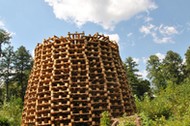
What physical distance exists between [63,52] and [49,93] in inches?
97.2

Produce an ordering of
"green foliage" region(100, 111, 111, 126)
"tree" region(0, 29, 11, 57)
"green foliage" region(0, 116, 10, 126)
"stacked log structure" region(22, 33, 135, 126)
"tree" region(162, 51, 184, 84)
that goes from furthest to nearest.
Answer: "tree" region(162, 51, 184, 84) → "tree" region(0, 29, 11, 57) → "green foliage" region(0, 116, 10, 126) → "stacked log structure" region(22, 33, 135, 126) → "green foliage" region(100, 111, 111, 126)

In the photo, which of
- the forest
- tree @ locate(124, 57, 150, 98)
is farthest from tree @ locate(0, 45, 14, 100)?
tree @ locate(124, 57, 150, 98)

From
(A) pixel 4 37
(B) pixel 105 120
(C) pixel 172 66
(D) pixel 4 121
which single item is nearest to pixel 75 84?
(B) pixel 105 120

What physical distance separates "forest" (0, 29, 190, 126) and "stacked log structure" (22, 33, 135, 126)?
Answer: 5.16 ft

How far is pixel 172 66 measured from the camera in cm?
5759

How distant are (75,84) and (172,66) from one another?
45119 mm

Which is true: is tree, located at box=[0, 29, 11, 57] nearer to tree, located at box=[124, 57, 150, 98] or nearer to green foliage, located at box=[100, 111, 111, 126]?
tree, located at box=[124, 57, 150, 98]

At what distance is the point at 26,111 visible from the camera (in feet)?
55.0

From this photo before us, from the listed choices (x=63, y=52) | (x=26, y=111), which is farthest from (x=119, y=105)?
(x=26, y=111)

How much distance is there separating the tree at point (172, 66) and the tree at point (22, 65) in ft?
89.7

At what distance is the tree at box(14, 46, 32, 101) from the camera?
146ft

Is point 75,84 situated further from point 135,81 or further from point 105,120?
point 135,81

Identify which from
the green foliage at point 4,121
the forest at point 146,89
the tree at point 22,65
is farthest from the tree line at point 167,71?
the green foliage at point 4,121

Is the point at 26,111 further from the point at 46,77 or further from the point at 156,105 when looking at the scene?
the point at 156,105
